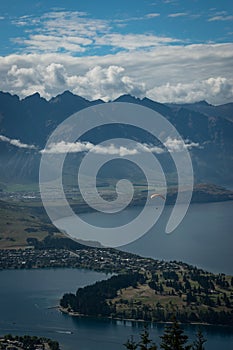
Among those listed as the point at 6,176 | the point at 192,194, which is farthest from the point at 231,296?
the point at 6,176

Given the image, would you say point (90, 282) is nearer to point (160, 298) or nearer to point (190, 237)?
point (160, 298)

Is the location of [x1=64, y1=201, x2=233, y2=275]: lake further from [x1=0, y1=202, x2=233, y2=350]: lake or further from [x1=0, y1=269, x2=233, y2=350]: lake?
[x1=0, y1=269, x2=233, y2=350]: lake

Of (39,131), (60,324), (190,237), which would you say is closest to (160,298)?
(60,324)

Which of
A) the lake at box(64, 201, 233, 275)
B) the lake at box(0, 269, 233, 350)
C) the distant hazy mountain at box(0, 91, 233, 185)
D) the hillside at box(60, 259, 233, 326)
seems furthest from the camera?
the distant hazy mountain at box(0, 91, 233, 185)

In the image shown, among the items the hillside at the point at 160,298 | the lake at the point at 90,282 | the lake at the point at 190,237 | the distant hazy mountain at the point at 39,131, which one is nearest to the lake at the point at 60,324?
the lake at the point at 90,282

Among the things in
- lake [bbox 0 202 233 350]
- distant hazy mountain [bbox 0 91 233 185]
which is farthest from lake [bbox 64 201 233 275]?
distant hazy mountain [bbox 0 91 233 185]

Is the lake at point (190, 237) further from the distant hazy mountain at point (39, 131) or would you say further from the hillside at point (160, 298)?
the distant hazy mountain at point (39, 131)

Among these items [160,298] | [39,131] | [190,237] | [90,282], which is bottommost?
[160,298]
